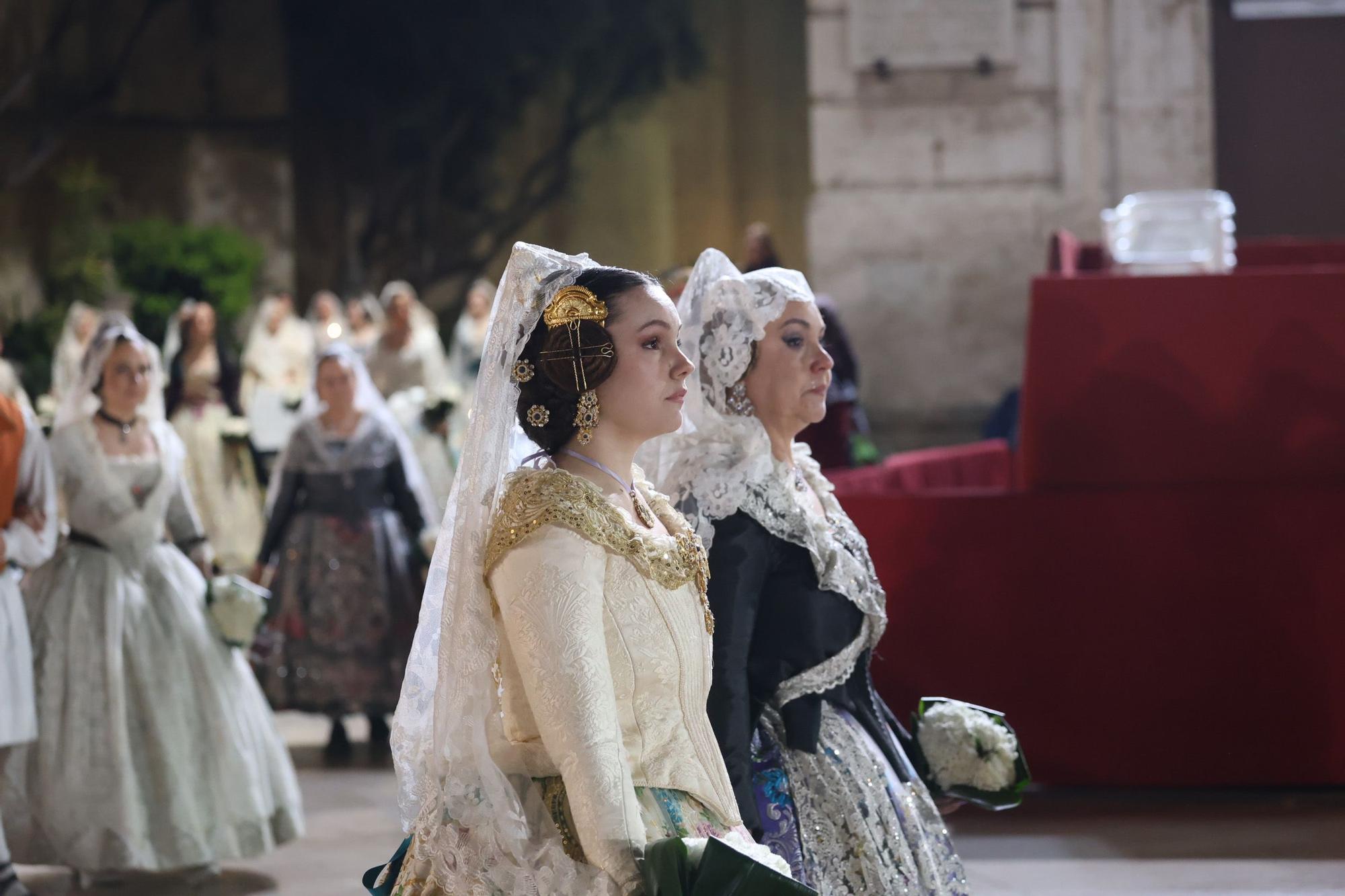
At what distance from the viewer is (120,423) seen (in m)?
5.25

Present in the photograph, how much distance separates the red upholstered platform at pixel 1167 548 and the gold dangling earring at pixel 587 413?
3.28 m

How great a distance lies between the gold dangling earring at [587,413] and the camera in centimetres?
233

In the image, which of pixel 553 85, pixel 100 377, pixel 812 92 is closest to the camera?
pixel 100 377

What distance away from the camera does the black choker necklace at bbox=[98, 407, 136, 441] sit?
5.24 metres

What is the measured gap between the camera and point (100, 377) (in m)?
5.21

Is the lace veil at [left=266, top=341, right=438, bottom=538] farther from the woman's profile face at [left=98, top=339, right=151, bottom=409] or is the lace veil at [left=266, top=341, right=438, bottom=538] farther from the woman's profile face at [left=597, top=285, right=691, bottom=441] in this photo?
the woman's profile face at [left=597, top=285, right=691, bottom=441]

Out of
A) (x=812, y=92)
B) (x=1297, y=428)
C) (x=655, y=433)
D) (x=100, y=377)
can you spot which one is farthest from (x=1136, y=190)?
(x=655, y=433)

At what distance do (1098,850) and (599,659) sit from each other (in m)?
3.26

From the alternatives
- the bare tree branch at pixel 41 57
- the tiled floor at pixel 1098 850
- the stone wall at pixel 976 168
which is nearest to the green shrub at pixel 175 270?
the bare tree branch at pixel 41 57

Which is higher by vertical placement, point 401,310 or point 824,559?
point 401,310

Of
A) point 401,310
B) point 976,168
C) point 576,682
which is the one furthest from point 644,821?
point 976,168

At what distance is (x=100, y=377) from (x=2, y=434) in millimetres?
512

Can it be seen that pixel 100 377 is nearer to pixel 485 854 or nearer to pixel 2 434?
pixel 2 434

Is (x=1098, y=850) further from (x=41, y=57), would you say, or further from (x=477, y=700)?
(x=41, y=57)
